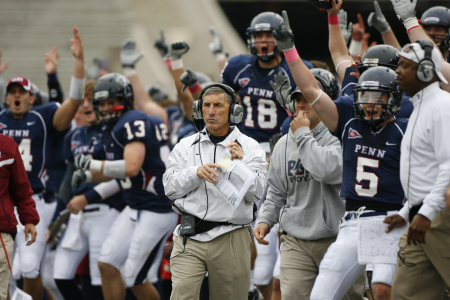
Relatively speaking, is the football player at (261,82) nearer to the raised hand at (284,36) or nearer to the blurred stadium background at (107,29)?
the raised hand at (284,36)

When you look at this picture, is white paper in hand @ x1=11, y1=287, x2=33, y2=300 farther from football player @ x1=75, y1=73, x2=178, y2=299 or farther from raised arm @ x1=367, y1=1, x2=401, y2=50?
raised arm @ x1=367, y1=1, x2=401, y2=50

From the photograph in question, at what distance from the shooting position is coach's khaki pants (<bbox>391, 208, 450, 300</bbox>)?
14.7ft

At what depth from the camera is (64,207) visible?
26.6ft

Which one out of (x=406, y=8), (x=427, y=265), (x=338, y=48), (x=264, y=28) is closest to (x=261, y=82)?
(x=264, y=28)

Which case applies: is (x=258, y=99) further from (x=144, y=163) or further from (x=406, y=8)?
(x=406, y=8)

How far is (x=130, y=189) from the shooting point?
7656mm

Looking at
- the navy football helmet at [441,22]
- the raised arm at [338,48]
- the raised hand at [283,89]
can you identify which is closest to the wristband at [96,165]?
the raised hand at [283,89]

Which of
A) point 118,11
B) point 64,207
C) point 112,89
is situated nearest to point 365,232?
point 112,89

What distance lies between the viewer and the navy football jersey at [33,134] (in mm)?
8031

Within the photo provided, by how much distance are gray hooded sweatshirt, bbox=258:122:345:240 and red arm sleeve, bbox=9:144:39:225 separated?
1.81m

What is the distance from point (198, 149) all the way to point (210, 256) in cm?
77

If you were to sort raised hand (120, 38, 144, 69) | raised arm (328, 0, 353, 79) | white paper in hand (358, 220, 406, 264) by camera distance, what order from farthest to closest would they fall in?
raised hand (120, 38, 144, 69) < raised arm (328, 0, 353, 79) < white paper in hand (358, 220, 406, 264)

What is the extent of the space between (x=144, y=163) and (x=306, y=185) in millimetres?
2348

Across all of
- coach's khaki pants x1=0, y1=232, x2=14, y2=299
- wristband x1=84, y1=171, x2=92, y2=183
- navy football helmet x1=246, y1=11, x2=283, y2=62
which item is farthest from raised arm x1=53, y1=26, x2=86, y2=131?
coach's khaki pants x1=0, y1=232, x2=14, y2=299
